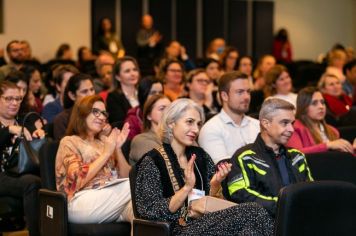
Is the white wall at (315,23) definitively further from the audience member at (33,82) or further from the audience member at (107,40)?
the audience member at (33,82)

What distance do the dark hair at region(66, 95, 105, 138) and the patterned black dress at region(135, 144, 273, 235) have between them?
0.82 meters

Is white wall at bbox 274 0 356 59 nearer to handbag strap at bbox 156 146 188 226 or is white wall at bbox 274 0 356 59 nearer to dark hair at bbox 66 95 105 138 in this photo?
dark hair at bbox 66 95 105 138

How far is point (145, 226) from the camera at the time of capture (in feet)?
12.5

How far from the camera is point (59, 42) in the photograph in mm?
11508

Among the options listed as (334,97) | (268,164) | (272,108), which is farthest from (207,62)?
(268,164)

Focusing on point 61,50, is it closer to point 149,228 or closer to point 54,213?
point 54,213

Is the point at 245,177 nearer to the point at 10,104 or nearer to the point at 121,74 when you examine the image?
the point at 10,104

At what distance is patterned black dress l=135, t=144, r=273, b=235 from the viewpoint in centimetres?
365

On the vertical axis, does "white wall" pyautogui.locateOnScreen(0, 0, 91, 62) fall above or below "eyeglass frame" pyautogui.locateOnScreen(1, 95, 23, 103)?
above

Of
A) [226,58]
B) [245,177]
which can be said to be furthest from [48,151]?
[226,58]

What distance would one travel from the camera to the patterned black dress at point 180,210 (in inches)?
144

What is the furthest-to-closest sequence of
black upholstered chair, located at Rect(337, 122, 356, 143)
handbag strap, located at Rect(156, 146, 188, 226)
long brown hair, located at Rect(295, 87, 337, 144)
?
black upholstered chair, located at Rect(337, 122, 356, 143) → long brown hair, located at Rect(295, 87, 337, 144) → handbag strap, located at Rect(156, 146, 188, 226)

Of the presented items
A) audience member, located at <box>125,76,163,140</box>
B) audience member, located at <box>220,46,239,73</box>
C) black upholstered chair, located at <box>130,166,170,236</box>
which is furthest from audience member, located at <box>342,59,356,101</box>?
black upholstered chair, located at <box>130,166,170,236</box>

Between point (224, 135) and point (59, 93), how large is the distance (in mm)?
1956
